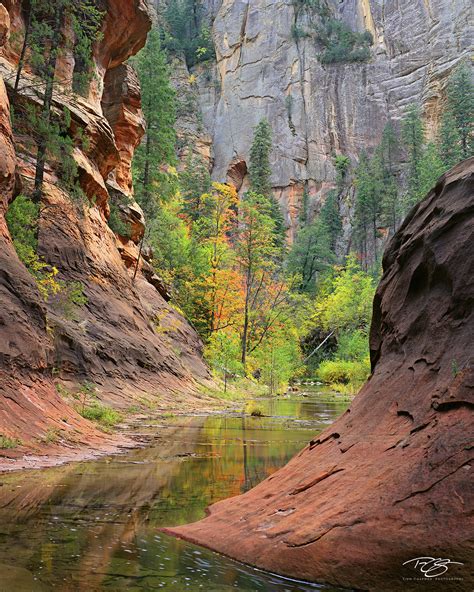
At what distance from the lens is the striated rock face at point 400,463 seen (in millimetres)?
3797

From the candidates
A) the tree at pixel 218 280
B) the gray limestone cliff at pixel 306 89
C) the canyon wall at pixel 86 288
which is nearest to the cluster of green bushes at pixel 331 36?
the gray limestone cliff at pixel 306 89

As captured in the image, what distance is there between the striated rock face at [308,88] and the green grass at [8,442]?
74698 millimetres

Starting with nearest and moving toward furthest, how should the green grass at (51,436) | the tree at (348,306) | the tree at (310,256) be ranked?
the green grass at (51,436)
the tree at (348,306)
the tree at (310,256)

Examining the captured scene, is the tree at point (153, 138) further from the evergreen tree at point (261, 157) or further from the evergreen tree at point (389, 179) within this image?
the evergreen tree at point (261, 157)

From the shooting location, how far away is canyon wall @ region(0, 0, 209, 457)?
35.7ft

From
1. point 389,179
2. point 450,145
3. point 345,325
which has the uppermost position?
point 389,179

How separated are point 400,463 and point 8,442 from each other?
21.1ft

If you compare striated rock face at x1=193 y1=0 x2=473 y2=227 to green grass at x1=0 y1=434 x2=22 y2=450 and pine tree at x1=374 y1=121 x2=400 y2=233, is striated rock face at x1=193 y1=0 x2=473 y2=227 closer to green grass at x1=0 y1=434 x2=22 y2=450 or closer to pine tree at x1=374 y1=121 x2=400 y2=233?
pine tree at x1=374 y1=121 x2=400 y2=233

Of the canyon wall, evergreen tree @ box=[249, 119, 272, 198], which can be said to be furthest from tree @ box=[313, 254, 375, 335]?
the canyon wall

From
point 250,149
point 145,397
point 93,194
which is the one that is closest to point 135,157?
point 93,194

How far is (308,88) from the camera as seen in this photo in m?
83.8

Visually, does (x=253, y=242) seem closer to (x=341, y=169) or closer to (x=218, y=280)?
(x=218, y=280)

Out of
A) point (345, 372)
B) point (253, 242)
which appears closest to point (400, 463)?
point (253, 242)

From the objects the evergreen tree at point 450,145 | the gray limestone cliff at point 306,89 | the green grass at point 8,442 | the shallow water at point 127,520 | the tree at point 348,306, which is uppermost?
the gray limestone cliff at point 306,89
